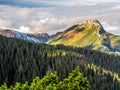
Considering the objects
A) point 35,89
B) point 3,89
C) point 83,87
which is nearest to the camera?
point 3,89

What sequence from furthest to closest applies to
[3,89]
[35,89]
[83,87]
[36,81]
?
[83,87] → [36,81] → [35,89] → [3,89]

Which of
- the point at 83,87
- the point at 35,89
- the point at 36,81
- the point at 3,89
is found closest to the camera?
the point at 3,89

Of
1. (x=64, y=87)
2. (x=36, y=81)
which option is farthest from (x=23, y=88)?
(x=64, y=87)

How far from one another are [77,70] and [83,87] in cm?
350

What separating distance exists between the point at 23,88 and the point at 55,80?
8.53 m

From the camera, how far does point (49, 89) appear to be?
50.8 m

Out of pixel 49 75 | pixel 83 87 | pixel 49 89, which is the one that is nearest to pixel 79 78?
pixel 83 87

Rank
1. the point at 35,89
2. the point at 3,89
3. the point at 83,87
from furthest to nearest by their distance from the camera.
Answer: the point at 83,87 → the point at 35,89 → the point at 3,89

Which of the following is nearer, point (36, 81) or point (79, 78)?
point (36, 81)

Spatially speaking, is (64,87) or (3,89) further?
(64,87)

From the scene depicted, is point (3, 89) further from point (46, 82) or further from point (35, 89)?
point (46, 82)

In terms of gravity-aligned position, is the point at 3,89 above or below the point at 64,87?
above

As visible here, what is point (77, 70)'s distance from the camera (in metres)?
61.8

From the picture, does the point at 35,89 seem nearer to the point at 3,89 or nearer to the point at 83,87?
the point at 3,89
